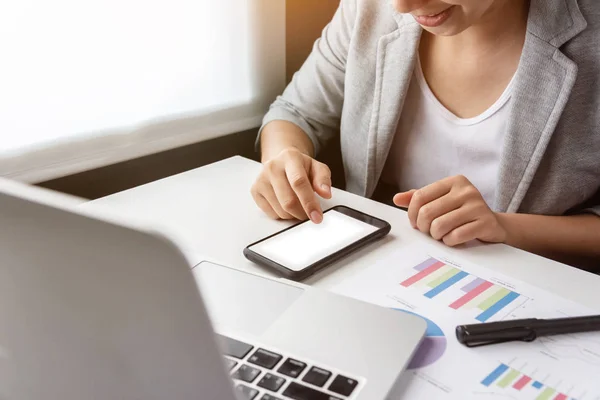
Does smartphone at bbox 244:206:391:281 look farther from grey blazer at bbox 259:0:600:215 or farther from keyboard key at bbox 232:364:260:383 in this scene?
grey blazer at bbox 259:0:600:215

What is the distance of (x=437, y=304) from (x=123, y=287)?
0.36m

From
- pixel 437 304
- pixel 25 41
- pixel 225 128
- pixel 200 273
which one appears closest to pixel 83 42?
pixel 25 41

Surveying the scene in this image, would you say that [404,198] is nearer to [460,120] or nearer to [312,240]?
[312,240]

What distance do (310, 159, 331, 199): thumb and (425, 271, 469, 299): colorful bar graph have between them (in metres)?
0.22

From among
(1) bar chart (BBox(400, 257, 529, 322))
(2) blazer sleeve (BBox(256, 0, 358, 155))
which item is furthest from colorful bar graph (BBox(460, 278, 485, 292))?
(2) blazer sleeve (BBox(256, 0, 358, 155))

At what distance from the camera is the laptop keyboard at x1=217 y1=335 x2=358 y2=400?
0.40 m

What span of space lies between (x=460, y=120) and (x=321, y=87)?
0.87ft

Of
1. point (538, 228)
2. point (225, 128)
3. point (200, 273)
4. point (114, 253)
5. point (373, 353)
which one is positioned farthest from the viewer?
point (225, 128)

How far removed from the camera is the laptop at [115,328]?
0.26 metres

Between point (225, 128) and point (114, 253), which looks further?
point (225, 128)

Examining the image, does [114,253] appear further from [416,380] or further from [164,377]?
[416,380]

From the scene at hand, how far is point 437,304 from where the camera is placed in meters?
0.55

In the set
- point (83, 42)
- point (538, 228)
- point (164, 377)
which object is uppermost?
point (83, 42)

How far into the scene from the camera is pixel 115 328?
29 cm
